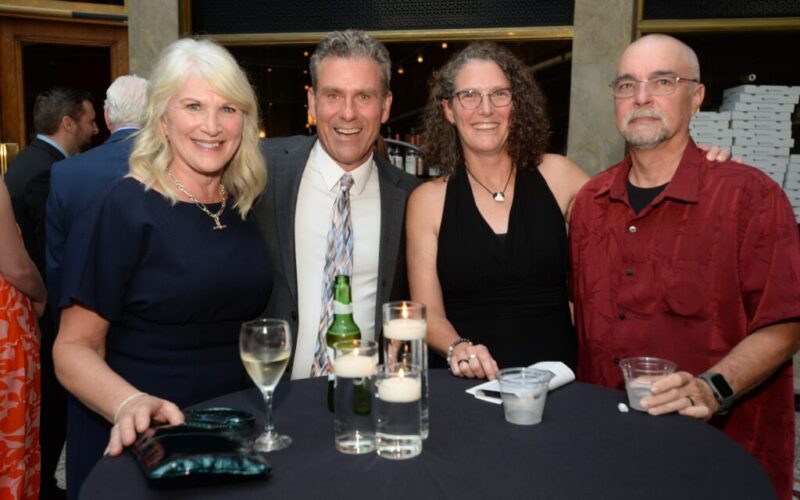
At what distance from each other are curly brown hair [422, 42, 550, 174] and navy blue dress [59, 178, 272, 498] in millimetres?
989

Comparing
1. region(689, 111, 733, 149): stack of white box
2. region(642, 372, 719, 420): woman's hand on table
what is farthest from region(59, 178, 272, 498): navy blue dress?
region(689, 111, 733, 149): stack of white box

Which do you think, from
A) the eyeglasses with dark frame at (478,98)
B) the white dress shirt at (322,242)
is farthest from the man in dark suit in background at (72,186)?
the eyeglasses with dark frame at (478,98)

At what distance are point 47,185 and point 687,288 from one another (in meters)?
3.33

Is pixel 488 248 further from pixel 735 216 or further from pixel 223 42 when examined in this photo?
pixel 223 42

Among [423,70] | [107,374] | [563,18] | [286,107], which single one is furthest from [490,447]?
[286,107]

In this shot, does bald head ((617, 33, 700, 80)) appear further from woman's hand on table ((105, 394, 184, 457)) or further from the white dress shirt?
woman's hand on table ((105, 394, 184, 457))

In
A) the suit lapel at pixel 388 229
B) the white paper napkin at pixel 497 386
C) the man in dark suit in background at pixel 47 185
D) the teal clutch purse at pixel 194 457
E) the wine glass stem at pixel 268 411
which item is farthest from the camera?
the man in dark suit in background at pixel 47 185

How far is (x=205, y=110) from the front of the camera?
6.56ft

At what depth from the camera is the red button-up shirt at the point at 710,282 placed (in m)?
2.08

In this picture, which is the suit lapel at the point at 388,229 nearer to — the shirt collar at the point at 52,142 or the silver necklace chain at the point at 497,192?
the silver necklace chain at the point at 497,192

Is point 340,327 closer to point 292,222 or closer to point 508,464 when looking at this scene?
point 508,464

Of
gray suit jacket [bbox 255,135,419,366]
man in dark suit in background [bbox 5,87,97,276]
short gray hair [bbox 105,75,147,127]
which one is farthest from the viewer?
man in dark suit in background [bbox 5,87,97,276]

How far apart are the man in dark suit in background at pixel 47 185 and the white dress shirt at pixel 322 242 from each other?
72.3 inches

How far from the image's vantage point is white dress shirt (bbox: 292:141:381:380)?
2.39m
